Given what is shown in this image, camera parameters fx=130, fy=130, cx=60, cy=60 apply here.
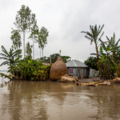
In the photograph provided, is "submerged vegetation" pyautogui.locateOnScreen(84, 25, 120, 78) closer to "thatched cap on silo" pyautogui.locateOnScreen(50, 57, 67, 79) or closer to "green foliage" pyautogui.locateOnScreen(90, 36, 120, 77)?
"green foliage" pyautogui.locateOnScreen(90, 36, 120, 77)

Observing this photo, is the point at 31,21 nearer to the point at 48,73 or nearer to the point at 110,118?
the point at 48,73

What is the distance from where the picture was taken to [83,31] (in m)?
15.8

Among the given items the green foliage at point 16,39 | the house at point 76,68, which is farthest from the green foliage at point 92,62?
the green foliage at point 16,39

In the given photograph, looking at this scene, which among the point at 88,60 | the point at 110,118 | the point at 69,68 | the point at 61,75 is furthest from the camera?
the point at 88,60

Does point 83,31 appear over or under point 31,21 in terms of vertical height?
under

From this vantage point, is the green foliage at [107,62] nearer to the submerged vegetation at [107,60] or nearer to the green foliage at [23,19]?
the submerged vegetation at [107,60]

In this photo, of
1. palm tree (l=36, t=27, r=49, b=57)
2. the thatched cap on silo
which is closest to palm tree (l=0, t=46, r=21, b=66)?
the thatched cap on silo

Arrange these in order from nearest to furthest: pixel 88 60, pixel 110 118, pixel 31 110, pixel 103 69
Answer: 1. pixel 110 118
2. pixel 31 110
3. pixel 103 69
4. pixel 88 60

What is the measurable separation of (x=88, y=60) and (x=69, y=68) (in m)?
4.74

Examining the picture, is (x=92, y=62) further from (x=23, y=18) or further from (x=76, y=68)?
(x=23, y=18)

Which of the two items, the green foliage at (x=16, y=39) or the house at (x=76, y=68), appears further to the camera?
the green foliage at (x=16, y=39)

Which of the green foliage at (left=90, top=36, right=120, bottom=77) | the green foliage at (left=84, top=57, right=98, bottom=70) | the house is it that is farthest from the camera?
the green foliage at (left=84, top=57, right=98, bottom=70)

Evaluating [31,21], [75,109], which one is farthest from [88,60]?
[75,109]

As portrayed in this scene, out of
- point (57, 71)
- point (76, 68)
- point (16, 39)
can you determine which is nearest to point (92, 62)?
point (76, 68)
